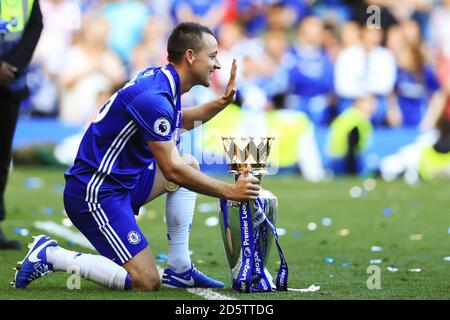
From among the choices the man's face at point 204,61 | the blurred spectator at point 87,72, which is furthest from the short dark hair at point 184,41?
the blurred spectator at point 87,72

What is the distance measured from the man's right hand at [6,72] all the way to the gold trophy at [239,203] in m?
2.64

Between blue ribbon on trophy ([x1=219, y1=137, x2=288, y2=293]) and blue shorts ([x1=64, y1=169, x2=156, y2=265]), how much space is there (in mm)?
519

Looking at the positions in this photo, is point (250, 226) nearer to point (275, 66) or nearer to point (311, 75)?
point (311, 75)

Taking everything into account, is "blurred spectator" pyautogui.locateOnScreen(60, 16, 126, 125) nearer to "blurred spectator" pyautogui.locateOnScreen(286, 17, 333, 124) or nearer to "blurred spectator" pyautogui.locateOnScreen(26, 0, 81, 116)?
"blurred spectator" pyautogui.locateOnScreen(26, 0, 81, 116)

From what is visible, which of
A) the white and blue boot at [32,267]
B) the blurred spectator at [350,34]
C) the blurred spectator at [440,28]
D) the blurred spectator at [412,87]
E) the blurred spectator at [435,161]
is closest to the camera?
the white and blue boot at [32,267]

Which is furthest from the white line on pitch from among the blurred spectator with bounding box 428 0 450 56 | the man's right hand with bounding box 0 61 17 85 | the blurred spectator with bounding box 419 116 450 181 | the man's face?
the blurred spectator with bounding box 428 0 450 56

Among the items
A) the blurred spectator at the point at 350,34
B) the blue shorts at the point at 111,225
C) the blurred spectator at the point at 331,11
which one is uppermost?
the blurred spectator at the point at 331,11

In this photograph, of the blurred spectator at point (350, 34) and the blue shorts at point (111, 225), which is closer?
the blue shorts at point (111, 225)

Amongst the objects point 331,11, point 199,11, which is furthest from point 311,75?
point 199,11

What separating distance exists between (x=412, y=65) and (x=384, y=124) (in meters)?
1.11

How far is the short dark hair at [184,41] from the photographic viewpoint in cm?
607

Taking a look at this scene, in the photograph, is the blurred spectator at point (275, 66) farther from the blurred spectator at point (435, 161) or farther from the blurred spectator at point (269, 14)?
the blurred spectator at point (435, 161)

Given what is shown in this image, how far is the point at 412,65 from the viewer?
1680 cm
